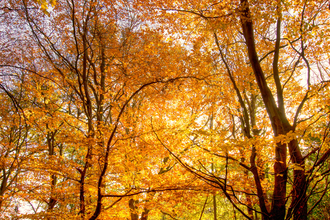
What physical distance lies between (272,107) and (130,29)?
5.59 metres

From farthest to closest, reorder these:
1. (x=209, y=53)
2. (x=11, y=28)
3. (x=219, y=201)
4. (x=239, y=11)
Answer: (x=219, y=201) < (x=209, y=53) < (x=11, y=28) < (x=239, y=11)

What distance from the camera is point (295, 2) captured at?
14.8ft

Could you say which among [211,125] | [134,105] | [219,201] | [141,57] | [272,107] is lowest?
[219,201]

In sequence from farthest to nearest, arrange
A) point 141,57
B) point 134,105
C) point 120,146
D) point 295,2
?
point 134,105 → point 141,57 → point 120,146 → point 295,2

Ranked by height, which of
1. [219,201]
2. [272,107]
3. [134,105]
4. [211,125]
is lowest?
[219,201]

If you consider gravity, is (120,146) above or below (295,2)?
below

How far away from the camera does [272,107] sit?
4320 millimetres

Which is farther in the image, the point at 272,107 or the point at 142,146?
the point at 142,146

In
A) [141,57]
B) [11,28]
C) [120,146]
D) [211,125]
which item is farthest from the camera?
[211,125]

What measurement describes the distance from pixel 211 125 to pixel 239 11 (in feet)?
21.9

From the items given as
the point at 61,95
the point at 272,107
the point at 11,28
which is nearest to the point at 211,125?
the point at 272,107

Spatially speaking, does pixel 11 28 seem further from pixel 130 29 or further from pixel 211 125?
pixel 211 125

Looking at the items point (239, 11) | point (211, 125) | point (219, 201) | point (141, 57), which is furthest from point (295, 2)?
point (219, 201)

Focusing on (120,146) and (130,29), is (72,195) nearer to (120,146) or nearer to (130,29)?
(120,146)
